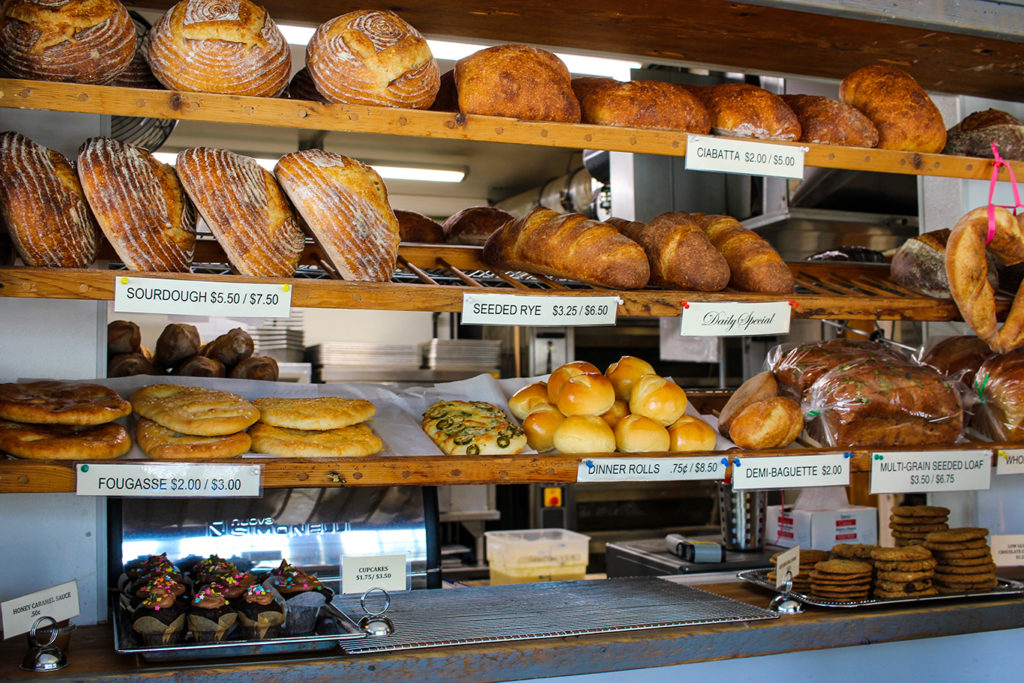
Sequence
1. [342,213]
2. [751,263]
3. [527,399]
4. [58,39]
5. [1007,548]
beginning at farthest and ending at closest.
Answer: [1007,548]
[527,399]
[751,263]
[342,213]
[58,39]

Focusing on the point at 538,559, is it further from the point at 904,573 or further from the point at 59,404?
the point at 59,404

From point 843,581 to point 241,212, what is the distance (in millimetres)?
1652

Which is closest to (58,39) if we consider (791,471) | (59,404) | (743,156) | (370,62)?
(370,62)

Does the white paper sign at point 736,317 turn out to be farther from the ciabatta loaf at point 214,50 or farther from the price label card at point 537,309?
the ciabatta loaf at point 214,50

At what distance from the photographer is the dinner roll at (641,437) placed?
200cm

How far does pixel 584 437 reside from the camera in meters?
1.96

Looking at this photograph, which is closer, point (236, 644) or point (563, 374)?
point (236, 644)

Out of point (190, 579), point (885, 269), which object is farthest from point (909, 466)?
point (190, 579)

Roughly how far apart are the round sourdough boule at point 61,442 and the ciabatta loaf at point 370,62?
786 millimetres

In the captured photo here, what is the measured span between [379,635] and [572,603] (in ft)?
1.78

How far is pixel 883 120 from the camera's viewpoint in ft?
7.15

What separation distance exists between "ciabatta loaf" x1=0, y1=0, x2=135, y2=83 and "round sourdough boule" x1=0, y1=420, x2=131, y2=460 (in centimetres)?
65

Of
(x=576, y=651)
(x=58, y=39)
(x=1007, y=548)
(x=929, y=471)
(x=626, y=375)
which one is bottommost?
(x=576, y=651)

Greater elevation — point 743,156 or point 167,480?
point 743,156
